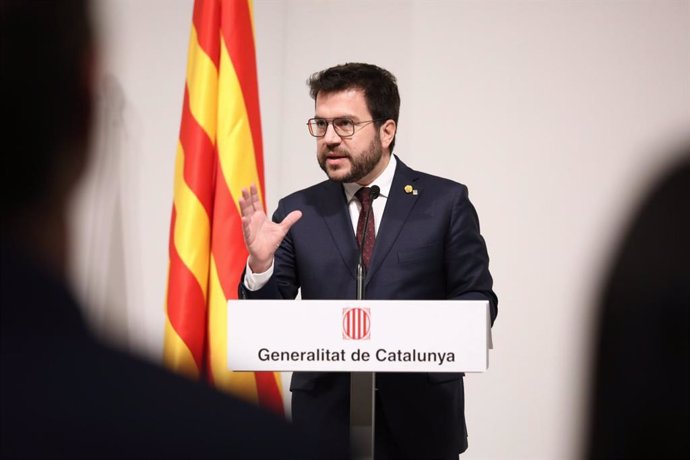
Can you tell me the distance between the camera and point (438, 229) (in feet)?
10.9

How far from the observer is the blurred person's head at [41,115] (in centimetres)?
49

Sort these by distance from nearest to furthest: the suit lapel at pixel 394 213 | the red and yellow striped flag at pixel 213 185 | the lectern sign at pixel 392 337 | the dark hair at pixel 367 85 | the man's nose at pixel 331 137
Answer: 1. the lectern sign at pixel 392 337
2. the suit lapel at pixel 394 213
3. the man's nose at pixel 331 137
4. the dark hair at pixel 367 85
5. the red and yellow striped flag at pixel 213 185

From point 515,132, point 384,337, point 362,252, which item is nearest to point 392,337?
point 384,337

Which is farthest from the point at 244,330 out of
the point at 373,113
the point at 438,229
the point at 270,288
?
the point at 373,113

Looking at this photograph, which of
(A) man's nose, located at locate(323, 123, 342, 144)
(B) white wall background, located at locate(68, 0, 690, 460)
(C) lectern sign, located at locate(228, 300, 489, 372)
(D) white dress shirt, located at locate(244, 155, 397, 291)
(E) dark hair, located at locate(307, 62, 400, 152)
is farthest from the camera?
(B) white wall background, located at locate(68, 0, 690, 460)

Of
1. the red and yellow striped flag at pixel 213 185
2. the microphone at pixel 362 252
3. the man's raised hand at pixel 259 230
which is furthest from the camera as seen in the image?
the red and yellow striped flag at pixel 213 185

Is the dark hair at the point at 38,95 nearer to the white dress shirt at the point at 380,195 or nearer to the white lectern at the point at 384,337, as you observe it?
the white lectern at the point at 384,337

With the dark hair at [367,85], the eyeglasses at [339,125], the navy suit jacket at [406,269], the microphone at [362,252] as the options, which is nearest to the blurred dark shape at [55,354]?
the microphone at [362,252]

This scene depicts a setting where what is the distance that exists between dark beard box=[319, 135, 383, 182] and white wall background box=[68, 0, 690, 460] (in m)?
1.61

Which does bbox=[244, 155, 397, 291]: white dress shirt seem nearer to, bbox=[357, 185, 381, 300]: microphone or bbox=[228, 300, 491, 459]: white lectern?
bbox=[357, 185, 381, 300]: microphone

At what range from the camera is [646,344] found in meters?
0.55

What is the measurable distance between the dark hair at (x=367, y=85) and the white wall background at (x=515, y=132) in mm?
1406

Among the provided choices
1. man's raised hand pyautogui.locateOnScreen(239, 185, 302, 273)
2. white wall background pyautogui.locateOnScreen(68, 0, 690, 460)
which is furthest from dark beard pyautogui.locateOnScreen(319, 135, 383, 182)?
white wall background pyautogui.locateOnScreen(68, 0, 690, 460)

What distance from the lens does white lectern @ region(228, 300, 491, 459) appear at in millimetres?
2416
